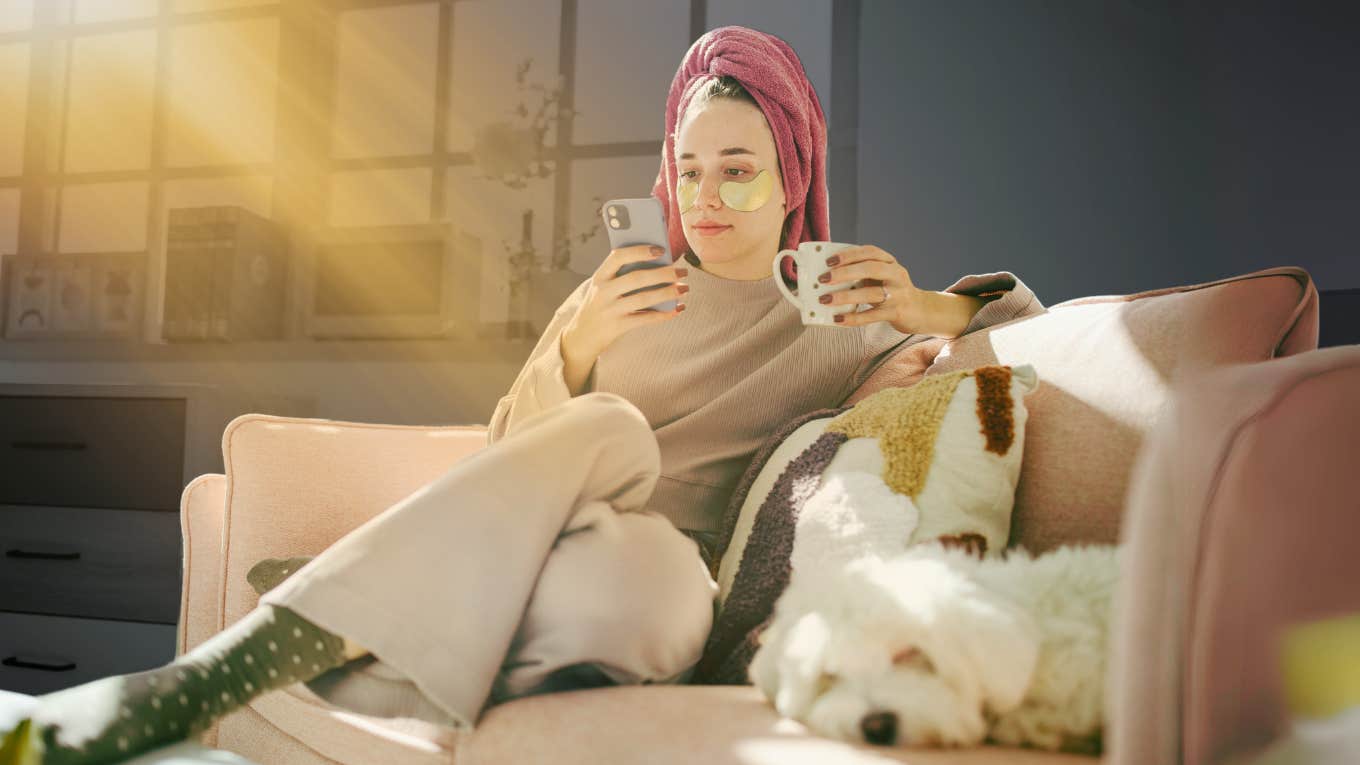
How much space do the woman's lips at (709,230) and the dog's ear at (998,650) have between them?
0.87 metres

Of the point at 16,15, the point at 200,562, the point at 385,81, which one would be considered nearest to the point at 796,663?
the point at 200,562

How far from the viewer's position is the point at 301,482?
50.9 inches

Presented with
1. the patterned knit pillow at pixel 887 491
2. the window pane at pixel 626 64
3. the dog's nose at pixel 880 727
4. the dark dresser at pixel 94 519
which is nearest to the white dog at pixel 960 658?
the dog's nose at pixel 880 727

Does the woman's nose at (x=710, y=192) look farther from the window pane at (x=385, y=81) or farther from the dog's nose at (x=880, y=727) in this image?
the window pane at (x=385, y=81)

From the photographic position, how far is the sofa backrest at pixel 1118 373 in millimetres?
758

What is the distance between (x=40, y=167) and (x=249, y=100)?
2.89 ft

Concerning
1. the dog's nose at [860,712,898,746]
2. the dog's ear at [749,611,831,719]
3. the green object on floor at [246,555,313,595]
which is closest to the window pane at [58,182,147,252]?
the green object on floor at [246,555,313,595]

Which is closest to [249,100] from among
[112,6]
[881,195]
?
[112,6]

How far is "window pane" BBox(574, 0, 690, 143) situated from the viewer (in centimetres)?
272

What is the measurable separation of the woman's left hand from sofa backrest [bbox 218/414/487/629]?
2.20 ft

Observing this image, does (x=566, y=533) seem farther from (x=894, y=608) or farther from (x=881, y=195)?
(x=881, y=195)

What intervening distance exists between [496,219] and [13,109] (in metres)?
1.98

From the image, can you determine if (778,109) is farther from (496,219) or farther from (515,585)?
(496,219)

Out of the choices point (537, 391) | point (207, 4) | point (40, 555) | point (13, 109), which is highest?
point (207, 4)
